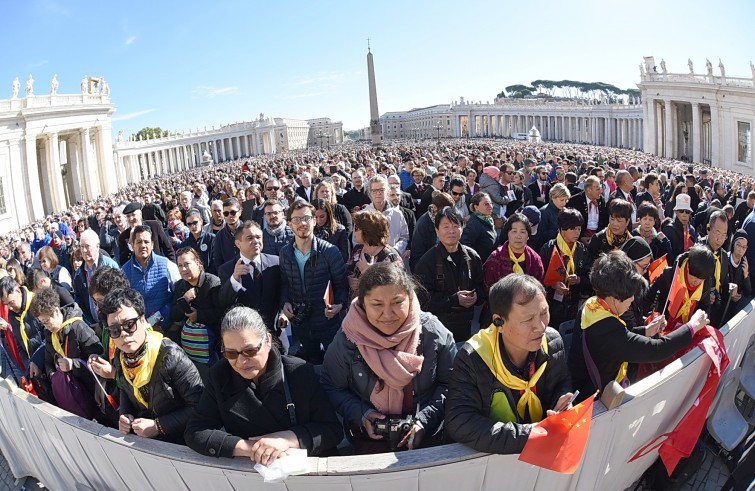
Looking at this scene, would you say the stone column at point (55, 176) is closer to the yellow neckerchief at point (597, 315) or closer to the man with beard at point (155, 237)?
the man with beard at point (155, 237)

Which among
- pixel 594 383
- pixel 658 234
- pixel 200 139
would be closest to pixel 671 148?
pixel 658 234

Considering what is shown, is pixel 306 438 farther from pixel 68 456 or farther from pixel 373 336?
pixel 68 456

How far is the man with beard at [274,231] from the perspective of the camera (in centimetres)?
570

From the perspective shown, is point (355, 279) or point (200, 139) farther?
point (200, 139)

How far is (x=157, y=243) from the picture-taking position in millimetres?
6934

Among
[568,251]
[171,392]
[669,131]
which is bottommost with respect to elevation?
[171,392]

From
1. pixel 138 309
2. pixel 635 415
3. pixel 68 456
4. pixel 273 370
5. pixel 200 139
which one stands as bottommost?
pixel 68 456

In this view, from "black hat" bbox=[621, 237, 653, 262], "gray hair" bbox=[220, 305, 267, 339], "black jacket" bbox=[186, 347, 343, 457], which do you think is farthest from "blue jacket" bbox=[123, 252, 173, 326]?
"black hat" bbox=[621, 237, 653, 262]

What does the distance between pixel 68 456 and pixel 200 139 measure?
91.9m

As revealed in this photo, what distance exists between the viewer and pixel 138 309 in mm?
3287

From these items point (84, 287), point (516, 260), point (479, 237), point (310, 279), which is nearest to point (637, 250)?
point (516, 260)

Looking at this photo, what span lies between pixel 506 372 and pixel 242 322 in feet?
4.49

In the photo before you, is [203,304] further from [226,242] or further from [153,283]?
[226,242]

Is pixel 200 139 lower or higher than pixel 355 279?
higher
